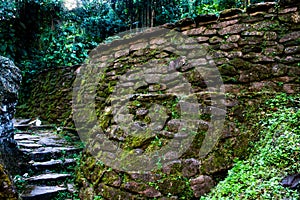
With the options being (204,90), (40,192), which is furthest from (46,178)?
(204,90)

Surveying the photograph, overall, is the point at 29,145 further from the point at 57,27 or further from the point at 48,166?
the point at 57,27

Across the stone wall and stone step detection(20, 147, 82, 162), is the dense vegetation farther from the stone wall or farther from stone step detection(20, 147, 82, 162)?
stone step detection(20, 147, 82, 162)

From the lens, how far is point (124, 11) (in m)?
6.42

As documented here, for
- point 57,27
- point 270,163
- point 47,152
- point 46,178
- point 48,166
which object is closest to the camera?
point 270,163

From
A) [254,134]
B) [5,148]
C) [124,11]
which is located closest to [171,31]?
[254,134]

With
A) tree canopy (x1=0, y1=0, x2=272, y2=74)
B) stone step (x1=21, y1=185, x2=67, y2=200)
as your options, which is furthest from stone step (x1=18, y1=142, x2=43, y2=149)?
tree canopy (x1=0, y1=0, x2=272, y2=74)

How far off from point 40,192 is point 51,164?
69 centimetres

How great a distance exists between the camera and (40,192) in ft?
9.25

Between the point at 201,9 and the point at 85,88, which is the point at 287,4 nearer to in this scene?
the point at 201,9

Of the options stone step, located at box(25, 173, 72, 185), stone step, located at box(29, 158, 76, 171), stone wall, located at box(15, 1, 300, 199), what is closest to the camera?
stone wall, located at box(15, 1, 300, 199)

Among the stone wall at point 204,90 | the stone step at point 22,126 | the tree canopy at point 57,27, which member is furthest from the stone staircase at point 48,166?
the tree canopy at point 57,27

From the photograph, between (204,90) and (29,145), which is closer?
(204,90)

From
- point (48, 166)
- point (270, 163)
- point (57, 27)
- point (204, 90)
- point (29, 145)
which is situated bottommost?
point (48, 166)

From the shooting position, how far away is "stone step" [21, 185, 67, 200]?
107 inches
